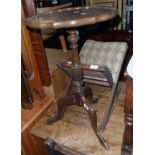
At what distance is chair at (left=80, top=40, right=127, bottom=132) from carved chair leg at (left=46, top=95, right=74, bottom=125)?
0.76 ft

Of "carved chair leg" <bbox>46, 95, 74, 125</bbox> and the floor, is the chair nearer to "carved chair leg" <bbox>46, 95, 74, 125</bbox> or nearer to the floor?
the floor

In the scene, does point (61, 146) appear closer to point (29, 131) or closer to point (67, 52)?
point (29, 131)

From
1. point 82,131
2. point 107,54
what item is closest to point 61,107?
point 82,131

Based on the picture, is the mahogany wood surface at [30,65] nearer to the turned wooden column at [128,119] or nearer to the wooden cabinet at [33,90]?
the wooden cabinet at [33,90]

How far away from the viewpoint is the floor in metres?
1.13

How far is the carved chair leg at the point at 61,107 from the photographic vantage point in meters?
1.29

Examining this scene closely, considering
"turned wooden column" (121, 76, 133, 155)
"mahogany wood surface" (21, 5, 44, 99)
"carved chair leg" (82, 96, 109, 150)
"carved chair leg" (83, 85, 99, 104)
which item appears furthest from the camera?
"carved chair leg" (83, 85, 99, 104)

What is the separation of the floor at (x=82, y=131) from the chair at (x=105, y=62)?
72 mm

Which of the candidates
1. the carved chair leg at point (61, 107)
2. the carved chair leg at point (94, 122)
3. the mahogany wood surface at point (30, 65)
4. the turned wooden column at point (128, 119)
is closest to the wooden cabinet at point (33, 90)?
the mahogany wood surface at point (30, 65)

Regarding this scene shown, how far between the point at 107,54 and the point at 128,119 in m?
0.64

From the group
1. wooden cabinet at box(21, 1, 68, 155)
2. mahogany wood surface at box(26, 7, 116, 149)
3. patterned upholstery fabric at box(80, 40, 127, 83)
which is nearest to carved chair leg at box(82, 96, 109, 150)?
mahogany wood surface at box(26, 7, 116, 149)
